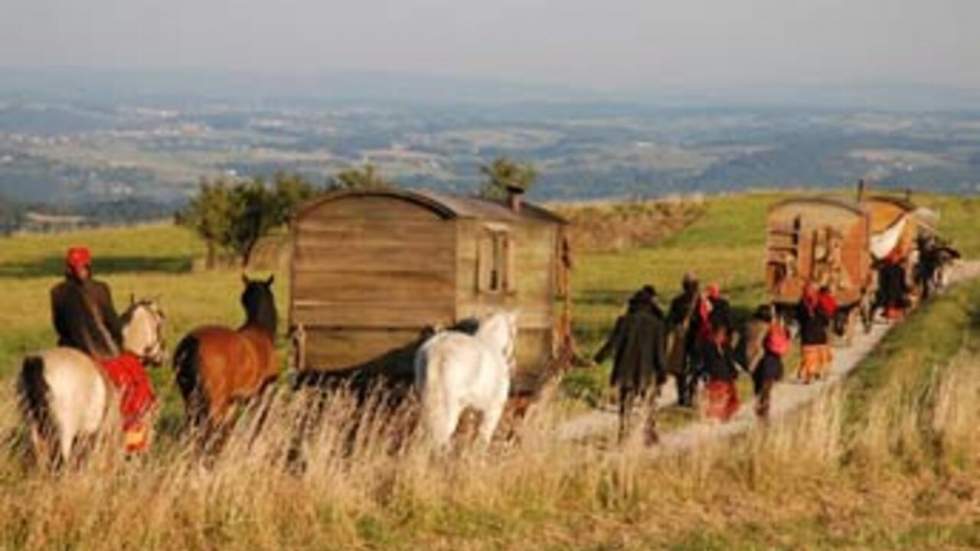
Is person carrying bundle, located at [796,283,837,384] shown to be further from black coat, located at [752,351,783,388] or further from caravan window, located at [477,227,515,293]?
caravan window, located at [477,227,515,293]

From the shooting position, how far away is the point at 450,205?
733 inches

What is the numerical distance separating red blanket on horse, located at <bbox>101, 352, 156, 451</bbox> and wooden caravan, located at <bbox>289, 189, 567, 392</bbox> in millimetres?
4595

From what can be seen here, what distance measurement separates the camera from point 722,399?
2052 cm

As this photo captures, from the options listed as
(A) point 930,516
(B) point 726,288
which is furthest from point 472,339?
(B) point 726,288

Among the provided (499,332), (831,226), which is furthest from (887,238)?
(499,332)

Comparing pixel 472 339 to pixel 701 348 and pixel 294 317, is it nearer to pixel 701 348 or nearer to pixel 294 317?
pixel 294 317

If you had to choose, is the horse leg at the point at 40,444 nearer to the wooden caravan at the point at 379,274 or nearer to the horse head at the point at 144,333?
the horse head at the point at 144,333

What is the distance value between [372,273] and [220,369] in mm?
3150

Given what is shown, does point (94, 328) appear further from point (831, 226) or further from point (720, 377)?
point (831, 226)

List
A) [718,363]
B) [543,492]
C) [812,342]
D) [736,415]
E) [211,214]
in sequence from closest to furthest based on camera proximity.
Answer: [543,492]
[718,363]
[736,415]
[812,342]
[211,214]

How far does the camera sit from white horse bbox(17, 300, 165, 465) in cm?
1264

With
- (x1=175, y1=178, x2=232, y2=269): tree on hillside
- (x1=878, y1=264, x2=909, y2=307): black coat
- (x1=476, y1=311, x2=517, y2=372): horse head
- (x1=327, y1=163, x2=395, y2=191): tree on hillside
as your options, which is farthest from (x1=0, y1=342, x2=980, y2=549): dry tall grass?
(x1=327, y1=163, x2=395, y2=191): tree on hillside

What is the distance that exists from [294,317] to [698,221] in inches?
2293

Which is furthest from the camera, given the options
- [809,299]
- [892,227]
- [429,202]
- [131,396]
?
[892,227]
